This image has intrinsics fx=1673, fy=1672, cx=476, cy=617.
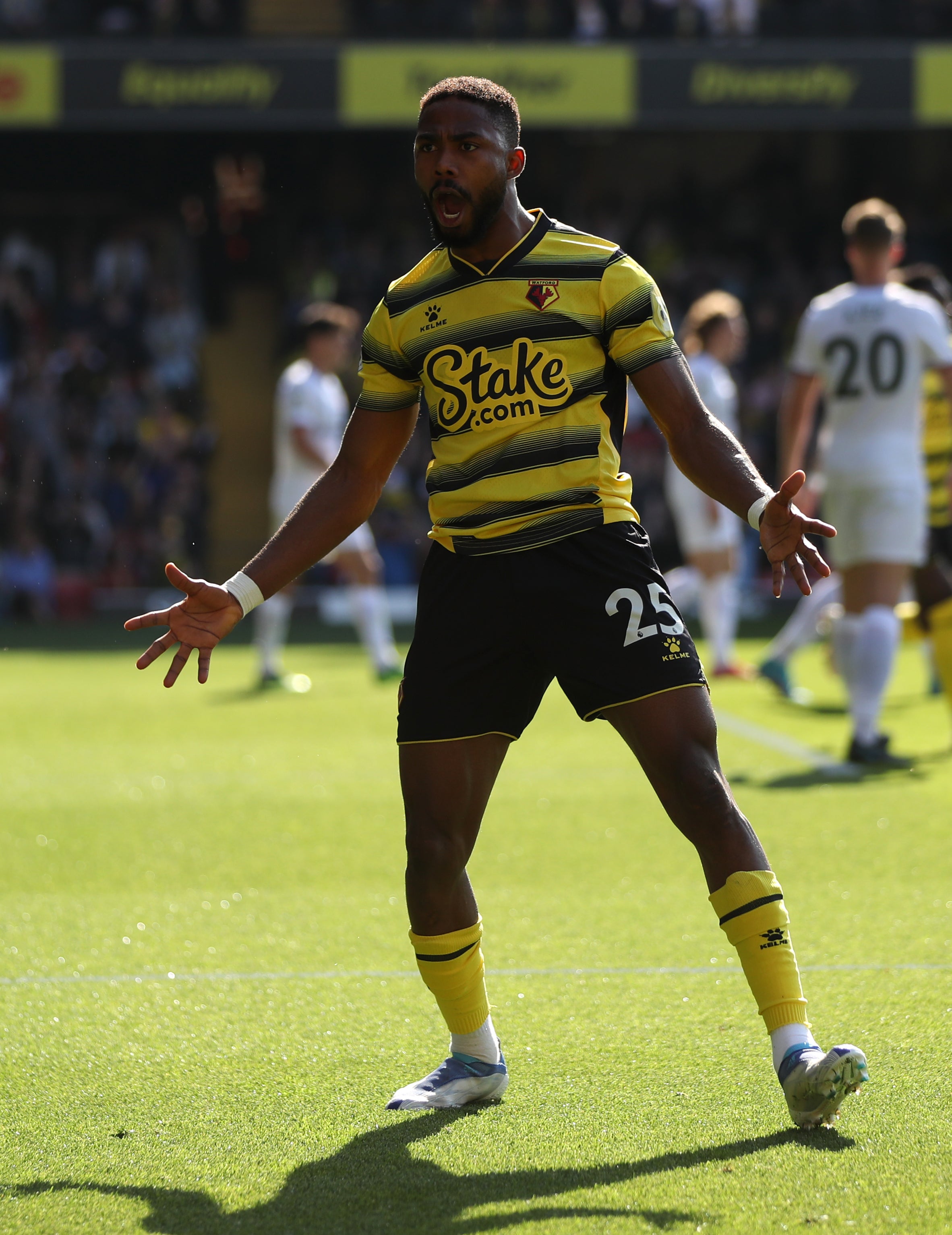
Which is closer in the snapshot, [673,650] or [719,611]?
[673,650]

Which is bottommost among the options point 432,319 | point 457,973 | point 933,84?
point 457,973

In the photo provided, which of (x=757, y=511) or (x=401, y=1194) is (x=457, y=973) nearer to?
(x=401, y=1194)

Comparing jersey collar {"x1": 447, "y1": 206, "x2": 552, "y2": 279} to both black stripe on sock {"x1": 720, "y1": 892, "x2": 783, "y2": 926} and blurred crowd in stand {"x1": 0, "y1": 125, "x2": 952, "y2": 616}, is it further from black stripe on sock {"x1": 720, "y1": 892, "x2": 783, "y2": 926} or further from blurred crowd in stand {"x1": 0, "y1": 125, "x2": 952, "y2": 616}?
blurred crowd in stand {"x1": 0, "y1": 125, "x2": 952, "y2": 616}

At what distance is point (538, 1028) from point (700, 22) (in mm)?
19465

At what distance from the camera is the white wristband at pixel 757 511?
3.09 m

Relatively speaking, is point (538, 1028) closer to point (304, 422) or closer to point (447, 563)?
point (447, 563)

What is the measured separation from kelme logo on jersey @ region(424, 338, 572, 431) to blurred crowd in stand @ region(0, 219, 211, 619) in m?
15.5

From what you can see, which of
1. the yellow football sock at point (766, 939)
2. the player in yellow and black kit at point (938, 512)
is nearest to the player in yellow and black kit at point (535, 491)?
the yellow football sock at point (766, 939)

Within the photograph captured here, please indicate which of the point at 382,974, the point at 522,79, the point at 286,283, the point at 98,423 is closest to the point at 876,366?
the point at 382,974

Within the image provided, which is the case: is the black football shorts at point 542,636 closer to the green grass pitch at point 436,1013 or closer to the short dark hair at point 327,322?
the green grass pitch at point 436,1013

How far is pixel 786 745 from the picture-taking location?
814 centimetres

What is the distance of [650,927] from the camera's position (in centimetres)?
475

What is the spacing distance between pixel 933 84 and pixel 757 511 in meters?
18.6

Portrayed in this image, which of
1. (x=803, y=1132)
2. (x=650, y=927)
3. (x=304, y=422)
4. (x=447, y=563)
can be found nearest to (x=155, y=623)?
(x=447, y=563)
